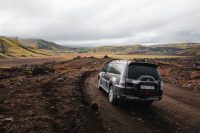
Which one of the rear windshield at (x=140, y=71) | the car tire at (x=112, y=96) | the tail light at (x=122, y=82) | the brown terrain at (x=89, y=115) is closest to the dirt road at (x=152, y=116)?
the brown terrain at (x=89, y=115)

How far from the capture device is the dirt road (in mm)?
8391

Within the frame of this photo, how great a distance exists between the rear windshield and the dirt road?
158cm

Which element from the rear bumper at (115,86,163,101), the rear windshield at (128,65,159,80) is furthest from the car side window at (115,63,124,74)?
the rear bumper at (115,86,163,101)

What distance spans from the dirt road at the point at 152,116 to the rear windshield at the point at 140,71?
1583 millimetres

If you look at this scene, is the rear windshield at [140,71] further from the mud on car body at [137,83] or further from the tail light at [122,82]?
the tail light at [122,82]

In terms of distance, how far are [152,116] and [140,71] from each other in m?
1.98

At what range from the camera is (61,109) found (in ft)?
34.2

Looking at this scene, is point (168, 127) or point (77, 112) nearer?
point (168, 127)

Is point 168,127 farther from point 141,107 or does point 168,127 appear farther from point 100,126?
point 141,107

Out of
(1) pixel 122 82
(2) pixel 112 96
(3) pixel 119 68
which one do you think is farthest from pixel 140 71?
(2) pixel 112 96

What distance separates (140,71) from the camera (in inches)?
416

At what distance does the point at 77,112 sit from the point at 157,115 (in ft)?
11.0

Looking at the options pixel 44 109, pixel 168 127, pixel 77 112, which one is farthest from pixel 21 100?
pixel 168 127

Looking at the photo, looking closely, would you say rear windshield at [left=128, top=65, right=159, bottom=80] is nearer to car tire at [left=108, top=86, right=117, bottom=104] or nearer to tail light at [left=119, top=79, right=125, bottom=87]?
tail light at [left=119, top=79, right=125, bottom=87]
